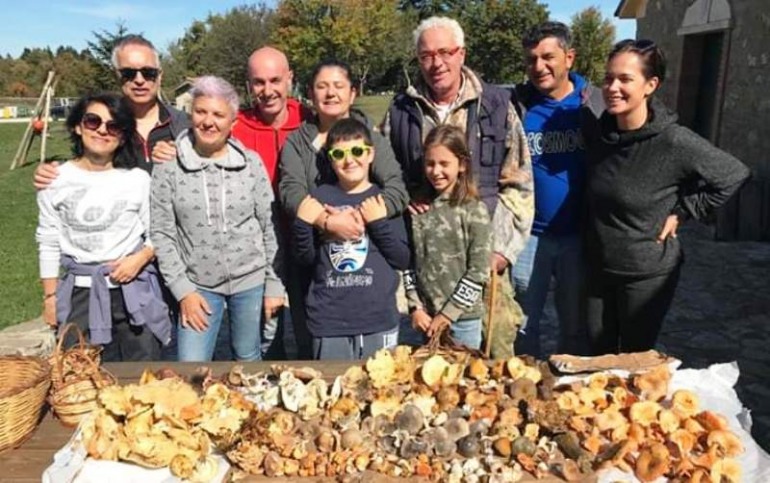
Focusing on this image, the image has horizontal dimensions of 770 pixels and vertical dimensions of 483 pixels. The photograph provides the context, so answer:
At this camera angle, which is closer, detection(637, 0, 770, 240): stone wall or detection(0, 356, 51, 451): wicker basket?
detection(0, 356, 51, 451): wicker basket

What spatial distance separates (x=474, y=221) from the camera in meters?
3.14

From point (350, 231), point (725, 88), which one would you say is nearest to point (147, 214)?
point (350, 231)

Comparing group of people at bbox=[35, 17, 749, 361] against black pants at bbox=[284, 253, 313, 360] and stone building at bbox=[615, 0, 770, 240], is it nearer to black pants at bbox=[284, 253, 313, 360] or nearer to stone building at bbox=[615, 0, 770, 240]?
black pants at bbox=[284, 253, 313, 360]

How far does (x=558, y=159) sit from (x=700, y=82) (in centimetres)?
922

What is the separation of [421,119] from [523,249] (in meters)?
0.91

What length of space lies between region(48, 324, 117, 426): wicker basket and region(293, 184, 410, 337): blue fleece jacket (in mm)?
993

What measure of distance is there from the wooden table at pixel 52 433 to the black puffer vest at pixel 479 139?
108cm

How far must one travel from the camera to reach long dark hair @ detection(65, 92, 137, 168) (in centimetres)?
305

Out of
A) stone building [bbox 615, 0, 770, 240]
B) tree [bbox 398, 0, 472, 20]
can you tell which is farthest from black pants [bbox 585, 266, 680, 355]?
tree [bbox 398, 0, 472, 20]

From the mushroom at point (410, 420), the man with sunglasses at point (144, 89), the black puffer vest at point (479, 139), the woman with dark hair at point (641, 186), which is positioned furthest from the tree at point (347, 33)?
the mushroom at point (410, 420)

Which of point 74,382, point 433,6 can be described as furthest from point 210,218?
point 433,6

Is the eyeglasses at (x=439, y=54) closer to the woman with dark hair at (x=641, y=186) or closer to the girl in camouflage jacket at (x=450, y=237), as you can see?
the girl in camouflage jacket at (x=450, y=237)

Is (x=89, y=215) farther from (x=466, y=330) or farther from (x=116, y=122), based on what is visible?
(x=466, y=330)

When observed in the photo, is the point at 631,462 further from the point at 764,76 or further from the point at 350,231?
the point at 764,76
